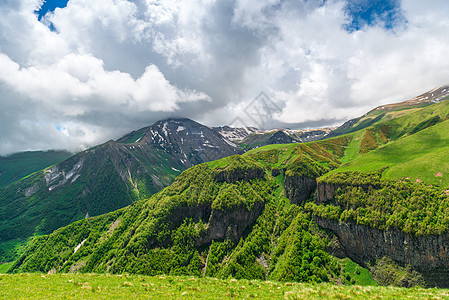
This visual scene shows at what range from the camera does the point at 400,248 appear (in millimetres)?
73188

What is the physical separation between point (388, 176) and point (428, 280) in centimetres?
4613

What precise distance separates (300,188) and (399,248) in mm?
73963

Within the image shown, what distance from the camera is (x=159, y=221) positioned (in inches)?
5920

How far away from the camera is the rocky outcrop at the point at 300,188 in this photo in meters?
144

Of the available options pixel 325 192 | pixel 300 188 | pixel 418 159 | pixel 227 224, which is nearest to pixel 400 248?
pixel 325 192

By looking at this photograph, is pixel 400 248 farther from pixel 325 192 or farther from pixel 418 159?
pixel 418 159

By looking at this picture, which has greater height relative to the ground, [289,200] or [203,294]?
[203,294]

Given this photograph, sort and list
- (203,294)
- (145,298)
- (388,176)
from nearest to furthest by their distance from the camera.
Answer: (145,298), (203,294), (388,176)

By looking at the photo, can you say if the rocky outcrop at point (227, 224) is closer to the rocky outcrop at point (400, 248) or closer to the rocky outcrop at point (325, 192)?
the rocky outcrop at point (325, 192)

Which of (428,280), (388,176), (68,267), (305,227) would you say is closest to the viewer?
(428,280)

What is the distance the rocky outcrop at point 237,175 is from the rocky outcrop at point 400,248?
310 feet

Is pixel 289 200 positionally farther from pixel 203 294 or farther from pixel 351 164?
pixel 203 294

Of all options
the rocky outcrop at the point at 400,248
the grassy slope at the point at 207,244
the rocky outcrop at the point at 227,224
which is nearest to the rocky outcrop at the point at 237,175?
the grassy slope at the point at 207,244

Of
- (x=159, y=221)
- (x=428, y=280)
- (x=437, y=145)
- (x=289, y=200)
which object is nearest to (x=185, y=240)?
(x=159, y=221)
